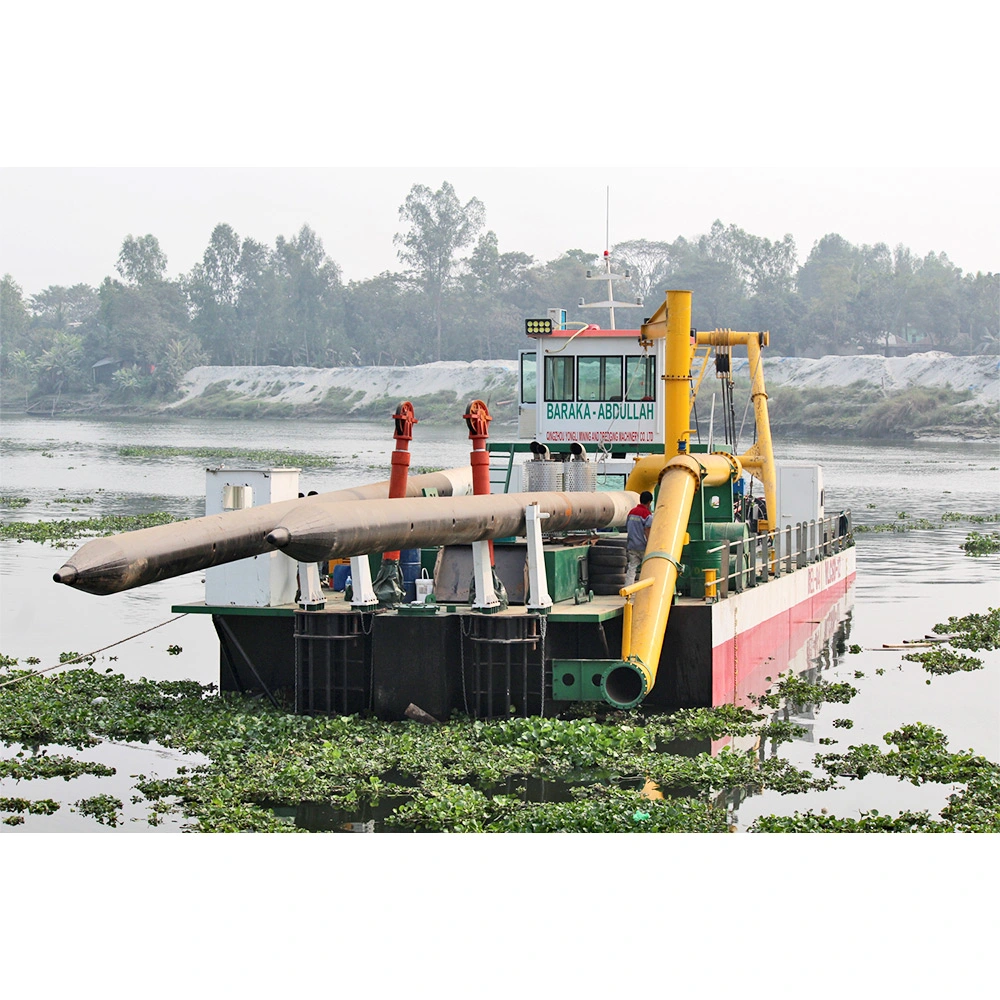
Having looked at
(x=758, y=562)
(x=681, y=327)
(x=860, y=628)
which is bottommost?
(x=860, y=628)

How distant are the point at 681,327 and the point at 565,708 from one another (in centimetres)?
761

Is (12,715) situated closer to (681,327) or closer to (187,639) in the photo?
(187,639)

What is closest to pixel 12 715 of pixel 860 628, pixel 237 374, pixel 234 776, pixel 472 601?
pixel 234 776

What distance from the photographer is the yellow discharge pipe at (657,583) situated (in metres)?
18.2

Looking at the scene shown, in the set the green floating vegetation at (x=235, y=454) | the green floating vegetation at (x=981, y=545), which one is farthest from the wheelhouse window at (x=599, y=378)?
the green floating vegetation at (x=235, y=454)

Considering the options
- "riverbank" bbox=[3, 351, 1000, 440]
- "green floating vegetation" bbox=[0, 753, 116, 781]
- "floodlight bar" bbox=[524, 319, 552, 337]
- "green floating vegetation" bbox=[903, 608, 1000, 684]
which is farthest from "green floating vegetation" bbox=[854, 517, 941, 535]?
"riverbank" bbox=[3, 351, 1000, 440]

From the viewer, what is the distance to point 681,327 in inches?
946

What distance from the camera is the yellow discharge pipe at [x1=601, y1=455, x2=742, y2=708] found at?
1820 centimetres

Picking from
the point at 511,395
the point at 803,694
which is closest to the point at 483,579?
the point at 803,694

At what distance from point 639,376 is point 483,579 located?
33.5 ft

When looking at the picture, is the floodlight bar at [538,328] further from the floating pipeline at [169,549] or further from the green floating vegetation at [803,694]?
the floating pipeline at [169,549]

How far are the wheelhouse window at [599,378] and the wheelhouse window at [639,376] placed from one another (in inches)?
6.1

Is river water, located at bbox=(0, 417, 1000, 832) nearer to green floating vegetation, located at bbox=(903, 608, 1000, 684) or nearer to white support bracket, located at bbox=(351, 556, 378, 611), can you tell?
green floating vegetation, located at bbox=(903, 608, 1000, 684)

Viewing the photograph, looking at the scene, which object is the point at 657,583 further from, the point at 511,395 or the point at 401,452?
the point at 511,395
